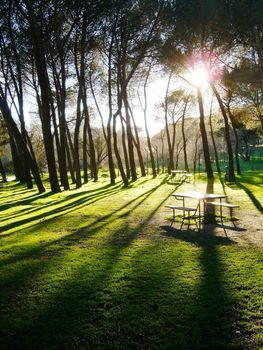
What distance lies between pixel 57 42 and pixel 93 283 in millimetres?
22414

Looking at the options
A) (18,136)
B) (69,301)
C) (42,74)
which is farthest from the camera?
(18,136)

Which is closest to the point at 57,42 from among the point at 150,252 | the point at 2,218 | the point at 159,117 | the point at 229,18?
the point at 229,18

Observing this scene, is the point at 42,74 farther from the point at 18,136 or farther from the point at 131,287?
the point at 131,287

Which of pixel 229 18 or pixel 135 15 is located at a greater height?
pixel 135 15

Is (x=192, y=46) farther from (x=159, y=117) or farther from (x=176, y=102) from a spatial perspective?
(x=159, y=117)

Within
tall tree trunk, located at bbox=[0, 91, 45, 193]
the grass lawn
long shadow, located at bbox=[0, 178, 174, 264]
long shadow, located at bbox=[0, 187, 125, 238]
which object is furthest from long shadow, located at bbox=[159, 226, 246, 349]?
tall tree trunk, located at bbox=[0, 91, 45, 193]

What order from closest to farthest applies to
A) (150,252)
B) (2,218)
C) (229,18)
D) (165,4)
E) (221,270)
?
(221,270)
(150,252)
(2,218)
(229,18)
(165,4)

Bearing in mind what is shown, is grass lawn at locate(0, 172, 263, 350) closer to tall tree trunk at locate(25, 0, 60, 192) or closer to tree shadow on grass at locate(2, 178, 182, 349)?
tree shadow on grass at locate(2, 178, 182, 349)

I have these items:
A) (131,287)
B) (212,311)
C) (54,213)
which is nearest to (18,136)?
(54,213)

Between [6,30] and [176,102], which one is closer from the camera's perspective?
[6,30]

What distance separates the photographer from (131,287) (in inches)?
255

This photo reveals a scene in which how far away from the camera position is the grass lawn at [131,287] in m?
4.90

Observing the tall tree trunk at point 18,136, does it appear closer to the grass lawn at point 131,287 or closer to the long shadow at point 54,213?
the long shadow at point 54,213

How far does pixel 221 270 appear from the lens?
716 cm
